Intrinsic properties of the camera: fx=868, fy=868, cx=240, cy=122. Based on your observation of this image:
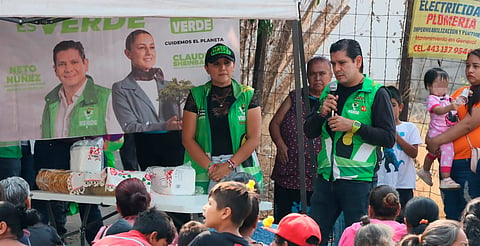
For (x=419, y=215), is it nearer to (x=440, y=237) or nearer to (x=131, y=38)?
(x=440, y=237)

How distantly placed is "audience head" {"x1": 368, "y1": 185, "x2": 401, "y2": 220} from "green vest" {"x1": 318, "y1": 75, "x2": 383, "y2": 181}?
468mm

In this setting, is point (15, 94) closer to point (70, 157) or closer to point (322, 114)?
point (70, 157)

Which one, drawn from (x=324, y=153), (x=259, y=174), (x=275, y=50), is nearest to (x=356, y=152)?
(x=324, y=153)

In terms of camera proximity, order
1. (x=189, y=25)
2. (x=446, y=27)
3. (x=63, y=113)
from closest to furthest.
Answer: (x=63, y=113) < (x=189, y=25) < (x=446, y=27)

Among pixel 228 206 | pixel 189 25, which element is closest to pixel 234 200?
pixel 228 206

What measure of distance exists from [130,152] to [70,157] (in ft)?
3.01

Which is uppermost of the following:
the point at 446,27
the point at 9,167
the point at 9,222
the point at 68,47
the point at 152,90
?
the point at 446,27

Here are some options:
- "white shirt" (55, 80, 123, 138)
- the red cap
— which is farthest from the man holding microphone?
"white shirt" (55, 80, 123, 138)

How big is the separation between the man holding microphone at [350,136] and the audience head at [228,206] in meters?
1.78

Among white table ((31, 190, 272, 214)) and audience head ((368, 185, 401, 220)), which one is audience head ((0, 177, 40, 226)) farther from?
audience head ((368, 185, 401, 220))

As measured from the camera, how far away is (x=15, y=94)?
25.7ft

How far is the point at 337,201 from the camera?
6648 mm

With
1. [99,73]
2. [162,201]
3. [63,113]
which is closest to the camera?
[162,201]

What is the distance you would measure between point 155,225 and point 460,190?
3.57 meters
